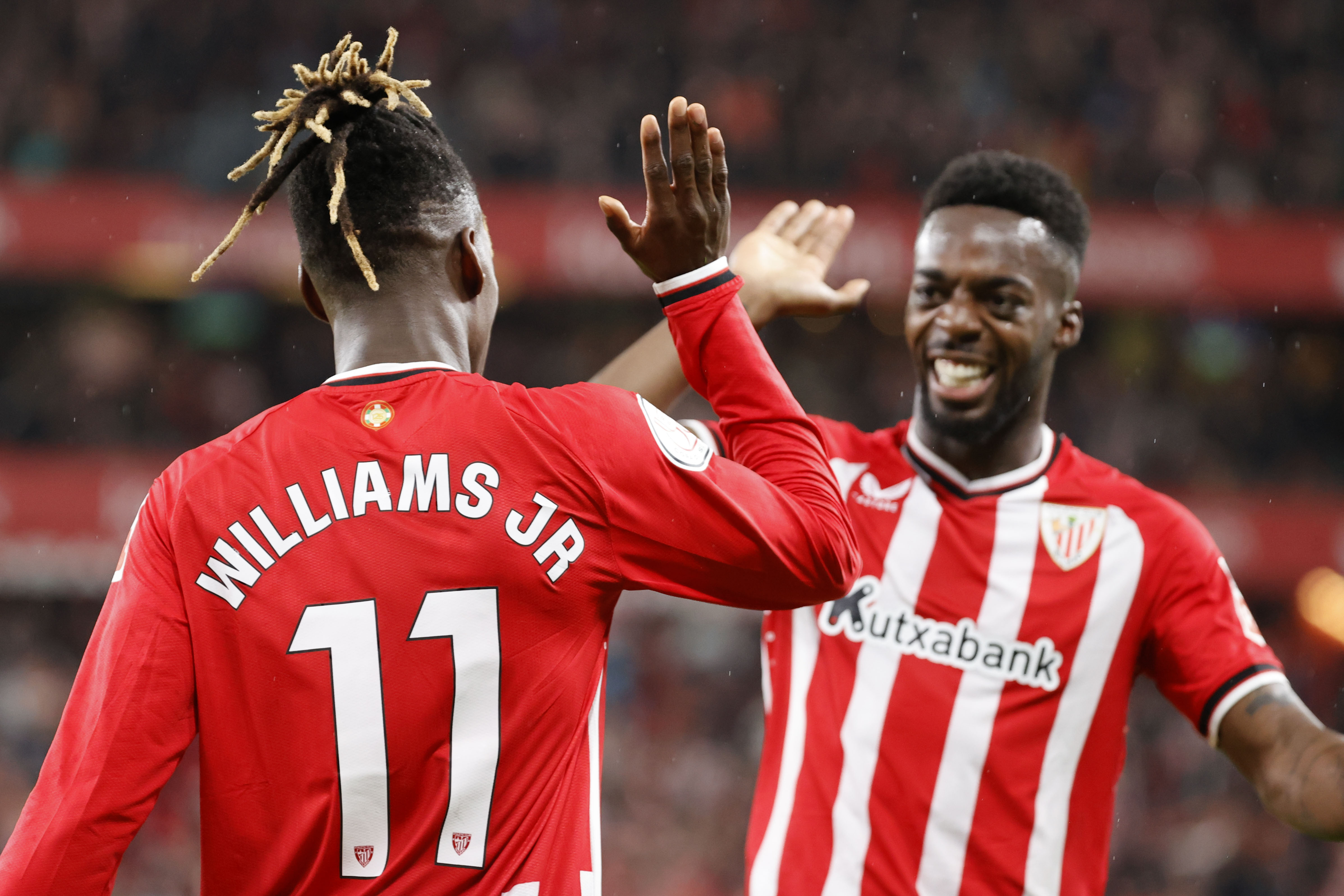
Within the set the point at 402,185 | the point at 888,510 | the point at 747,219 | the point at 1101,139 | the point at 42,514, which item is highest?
the point at 1101,139

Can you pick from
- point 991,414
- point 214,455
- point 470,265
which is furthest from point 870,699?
point 214,455

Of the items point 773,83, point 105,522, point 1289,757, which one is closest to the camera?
point 1289,757

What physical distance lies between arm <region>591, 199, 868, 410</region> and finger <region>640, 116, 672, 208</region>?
1.89ft

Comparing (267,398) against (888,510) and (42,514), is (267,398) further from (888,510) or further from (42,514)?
(888,510)

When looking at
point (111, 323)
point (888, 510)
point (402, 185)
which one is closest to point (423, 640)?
point (402, 185)

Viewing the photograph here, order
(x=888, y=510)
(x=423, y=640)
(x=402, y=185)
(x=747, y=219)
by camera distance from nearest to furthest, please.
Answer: (x=423, y=640)
(x=402, y=185)
(x=888, y=510)
(x=747, y=219)

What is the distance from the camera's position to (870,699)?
2994 millimetres

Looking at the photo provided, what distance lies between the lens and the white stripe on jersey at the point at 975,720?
288cm

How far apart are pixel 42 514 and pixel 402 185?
11447mm

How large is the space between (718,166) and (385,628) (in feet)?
2.98

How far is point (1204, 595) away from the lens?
9.60ft

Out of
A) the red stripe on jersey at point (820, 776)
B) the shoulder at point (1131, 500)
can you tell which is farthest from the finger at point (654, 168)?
the shoulder at point (1131, 500)

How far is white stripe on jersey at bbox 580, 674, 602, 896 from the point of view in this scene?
2055mm

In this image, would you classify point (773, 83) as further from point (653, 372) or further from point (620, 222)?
point (620, 222)
